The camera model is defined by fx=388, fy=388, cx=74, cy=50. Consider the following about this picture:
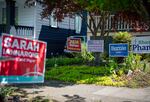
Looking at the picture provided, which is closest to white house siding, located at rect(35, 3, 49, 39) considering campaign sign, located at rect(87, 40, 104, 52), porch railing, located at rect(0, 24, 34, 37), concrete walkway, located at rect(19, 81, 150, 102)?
porch railing, located at rect(0, 24, 34, 37)

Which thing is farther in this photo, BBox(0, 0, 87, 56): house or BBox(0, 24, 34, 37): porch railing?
BBox(0, 0, 87, 56): house

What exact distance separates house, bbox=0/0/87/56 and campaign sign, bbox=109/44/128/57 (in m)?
8.08

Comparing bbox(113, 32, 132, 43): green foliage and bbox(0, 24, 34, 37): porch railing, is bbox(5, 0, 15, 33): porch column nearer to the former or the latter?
bbox(0, 24, 34, 37): porch railing

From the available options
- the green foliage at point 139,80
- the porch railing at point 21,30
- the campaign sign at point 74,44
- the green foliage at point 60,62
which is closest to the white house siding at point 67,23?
the porch railing at point 21,30

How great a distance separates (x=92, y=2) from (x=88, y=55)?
15284 mm

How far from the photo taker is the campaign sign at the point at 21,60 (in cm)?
647

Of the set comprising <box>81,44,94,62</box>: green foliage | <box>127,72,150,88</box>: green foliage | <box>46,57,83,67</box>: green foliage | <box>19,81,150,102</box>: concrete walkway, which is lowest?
<box>19,81,150,102</box>: concrete walkway

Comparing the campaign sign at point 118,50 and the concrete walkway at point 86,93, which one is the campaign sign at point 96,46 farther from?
the concrete walkway at point 86,93

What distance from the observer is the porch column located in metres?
22.1

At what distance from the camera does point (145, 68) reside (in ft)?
55.7

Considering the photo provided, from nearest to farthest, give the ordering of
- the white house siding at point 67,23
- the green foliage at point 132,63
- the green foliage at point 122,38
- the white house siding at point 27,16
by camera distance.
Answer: the green foliage at point 132,63 → the green foliage at point 122,38 → the white house siding at point 27,16 → the white house siding at point 67,23

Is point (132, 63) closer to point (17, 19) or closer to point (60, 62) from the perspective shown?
point (60, 62)

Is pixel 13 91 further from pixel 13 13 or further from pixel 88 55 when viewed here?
pixel 13 13

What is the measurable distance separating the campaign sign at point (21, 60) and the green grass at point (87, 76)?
7.27 meters
